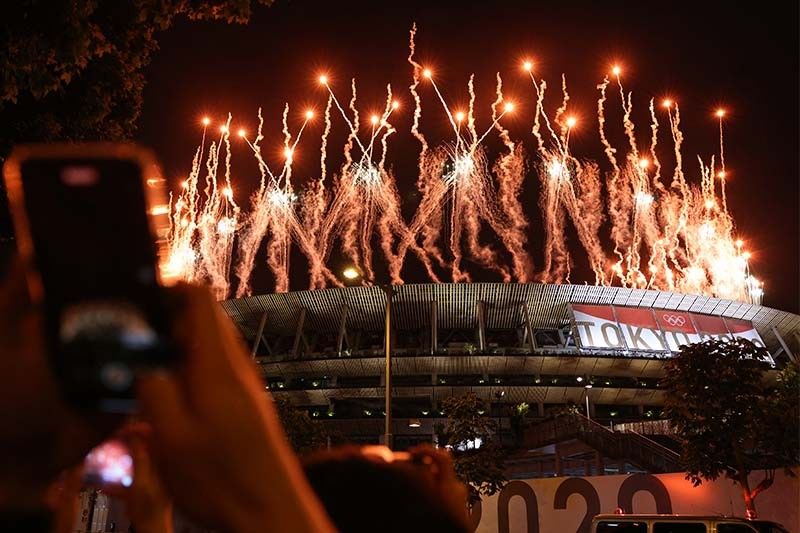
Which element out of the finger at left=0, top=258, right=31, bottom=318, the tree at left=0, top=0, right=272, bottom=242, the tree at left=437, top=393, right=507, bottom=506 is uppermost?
the tree at left=0, top=0, right=272, bottom=242

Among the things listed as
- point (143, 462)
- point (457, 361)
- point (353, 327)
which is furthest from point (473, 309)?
point (143, 462)

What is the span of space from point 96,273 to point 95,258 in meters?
0.02

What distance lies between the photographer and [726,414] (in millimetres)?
15852

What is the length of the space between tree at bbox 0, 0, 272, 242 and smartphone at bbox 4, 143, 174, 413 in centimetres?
720

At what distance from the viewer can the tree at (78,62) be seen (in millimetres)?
6723

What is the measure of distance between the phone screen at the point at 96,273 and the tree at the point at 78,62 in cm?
721

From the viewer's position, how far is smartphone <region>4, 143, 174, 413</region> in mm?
764

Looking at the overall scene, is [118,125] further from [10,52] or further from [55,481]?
[55,481]

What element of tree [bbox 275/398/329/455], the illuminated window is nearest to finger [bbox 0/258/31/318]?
the illuminated window

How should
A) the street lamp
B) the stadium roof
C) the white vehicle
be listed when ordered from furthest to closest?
1. the stadium roof
2. the street lamp
3. the white vehicle

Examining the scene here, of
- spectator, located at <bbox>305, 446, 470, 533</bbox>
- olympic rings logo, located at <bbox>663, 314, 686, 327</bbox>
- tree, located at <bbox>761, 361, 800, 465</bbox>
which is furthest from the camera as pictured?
olympic rings logo, located at <bbox>663, 314, 686, 327</bbox>

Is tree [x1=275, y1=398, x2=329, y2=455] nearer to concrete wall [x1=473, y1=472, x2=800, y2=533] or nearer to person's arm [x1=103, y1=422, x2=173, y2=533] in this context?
concrete wall [x1=473, y1=472, x2=800, y2=533]

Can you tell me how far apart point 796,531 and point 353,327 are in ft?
126

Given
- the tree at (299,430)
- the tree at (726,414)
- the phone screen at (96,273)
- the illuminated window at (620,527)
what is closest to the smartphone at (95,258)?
the phone screen at (96,273)
